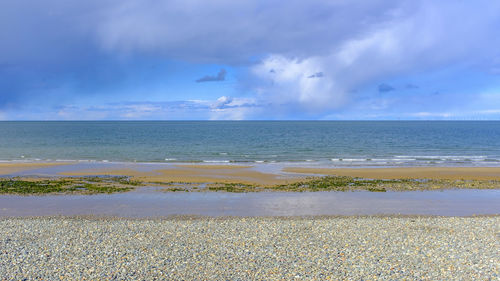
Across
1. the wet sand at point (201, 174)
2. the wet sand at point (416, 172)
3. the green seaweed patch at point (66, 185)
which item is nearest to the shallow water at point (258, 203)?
the green seaweed patch at point (66, 185)

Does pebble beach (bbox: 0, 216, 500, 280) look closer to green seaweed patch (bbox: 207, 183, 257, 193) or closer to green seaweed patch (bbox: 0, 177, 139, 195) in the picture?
green seaweed patch (bbox: 0, 177, 139, 195)

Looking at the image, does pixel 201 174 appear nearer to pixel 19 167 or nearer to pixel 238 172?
pixel 238 172

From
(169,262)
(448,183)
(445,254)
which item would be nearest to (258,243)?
(169,262)

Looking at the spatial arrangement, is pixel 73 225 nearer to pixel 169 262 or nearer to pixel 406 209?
pixel 169 262

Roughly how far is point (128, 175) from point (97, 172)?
381 cm

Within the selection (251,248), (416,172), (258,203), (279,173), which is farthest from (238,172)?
(251,248)

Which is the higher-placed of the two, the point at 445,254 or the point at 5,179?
the point at 5,179

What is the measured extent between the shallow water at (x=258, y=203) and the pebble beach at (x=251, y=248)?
163 centimetres

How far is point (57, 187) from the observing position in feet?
80.1

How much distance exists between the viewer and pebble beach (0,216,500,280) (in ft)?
32.5

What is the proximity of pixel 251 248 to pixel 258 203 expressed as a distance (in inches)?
310

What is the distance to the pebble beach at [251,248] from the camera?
990 centimetres

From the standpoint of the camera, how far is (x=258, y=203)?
19.8 metres

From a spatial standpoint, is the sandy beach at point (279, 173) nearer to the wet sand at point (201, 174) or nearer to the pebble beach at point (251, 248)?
the wet sand at point (201, 174)
